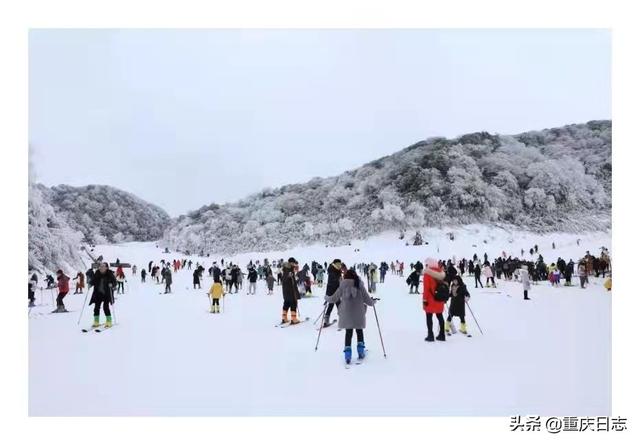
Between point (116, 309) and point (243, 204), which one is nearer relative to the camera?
point (116, 309)

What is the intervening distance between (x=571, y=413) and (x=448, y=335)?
2926 millimetres

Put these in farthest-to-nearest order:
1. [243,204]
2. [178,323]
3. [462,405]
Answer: [243,204]
[178,323]
[462,405]

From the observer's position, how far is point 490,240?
1719 inches

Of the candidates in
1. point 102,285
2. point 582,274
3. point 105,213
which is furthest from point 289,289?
point 105,213

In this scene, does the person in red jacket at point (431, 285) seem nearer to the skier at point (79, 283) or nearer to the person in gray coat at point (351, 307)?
the person in gray coat at point (351, 307)

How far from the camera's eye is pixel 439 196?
5200 cm

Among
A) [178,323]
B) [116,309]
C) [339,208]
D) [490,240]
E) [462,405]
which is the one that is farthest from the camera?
[339,208]

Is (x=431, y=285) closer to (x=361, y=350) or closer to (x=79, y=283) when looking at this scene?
(x=361, y=350)

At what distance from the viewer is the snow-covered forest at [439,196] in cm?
4969

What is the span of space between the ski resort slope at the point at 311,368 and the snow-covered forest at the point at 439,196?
4071 centimetres

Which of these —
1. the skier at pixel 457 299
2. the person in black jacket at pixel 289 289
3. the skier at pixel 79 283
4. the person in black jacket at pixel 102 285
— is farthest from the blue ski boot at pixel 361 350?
the skier at pixel 79 283

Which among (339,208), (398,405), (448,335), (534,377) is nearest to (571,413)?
(534,377)

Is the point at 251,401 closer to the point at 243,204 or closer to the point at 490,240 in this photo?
the point at 490,240

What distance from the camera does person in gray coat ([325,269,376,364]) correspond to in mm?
5875
